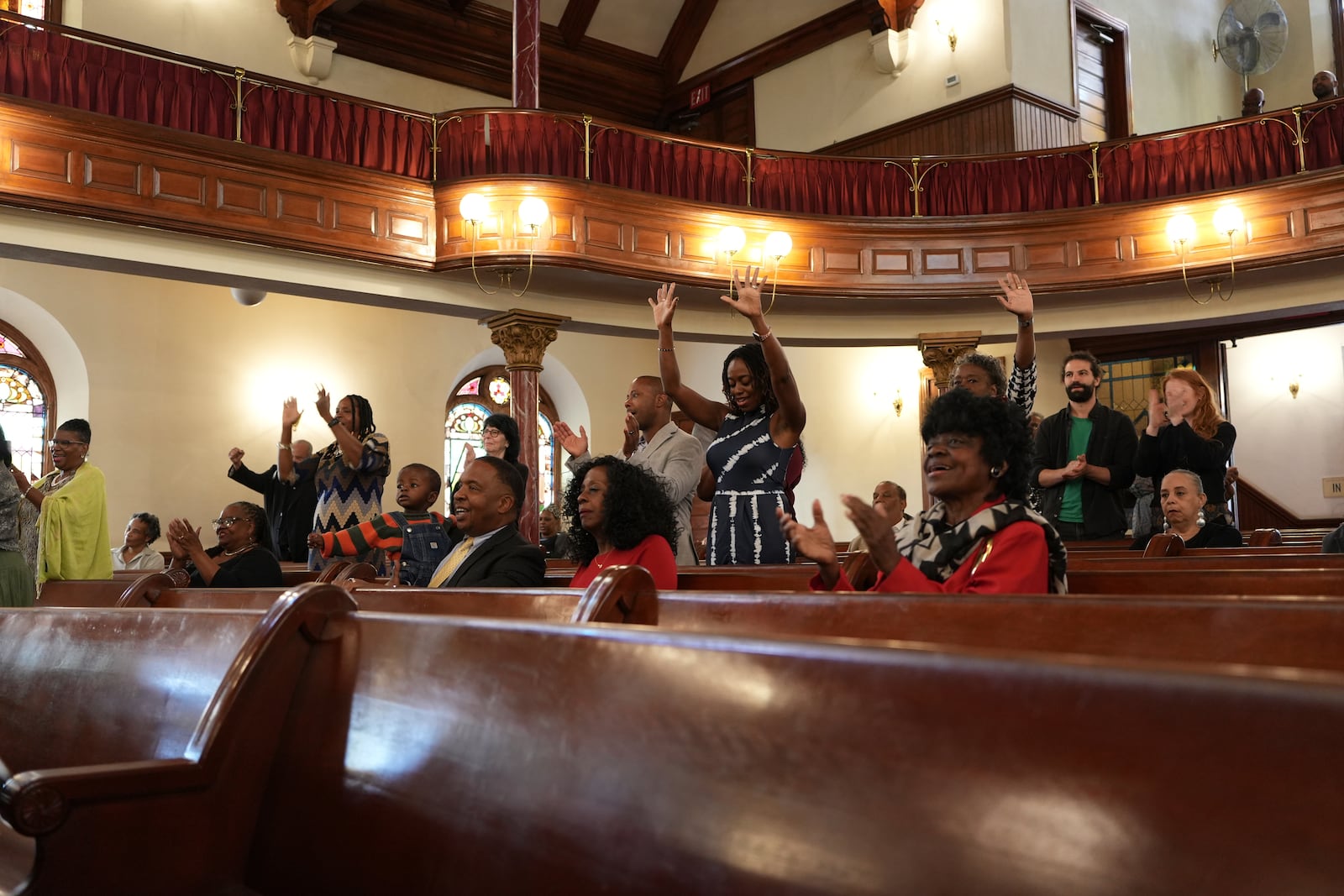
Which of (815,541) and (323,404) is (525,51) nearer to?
(323,404)

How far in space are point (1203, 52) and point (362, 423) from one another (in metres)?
12.4

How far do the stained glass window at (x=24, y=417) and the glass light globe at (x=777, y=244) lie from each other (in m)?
6.59

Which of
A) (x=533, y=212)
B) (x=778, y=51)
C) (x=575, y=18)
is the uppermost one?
(x=575, y=18)

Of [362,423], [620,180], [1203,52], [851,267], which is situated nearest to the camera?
[362,423]

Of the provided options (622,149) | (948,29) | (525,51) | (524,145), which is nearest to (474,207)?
A: (524,145)

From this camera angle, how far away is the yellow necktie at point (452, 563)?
12.0ft

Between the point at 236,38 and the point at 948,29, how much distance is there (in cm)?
717

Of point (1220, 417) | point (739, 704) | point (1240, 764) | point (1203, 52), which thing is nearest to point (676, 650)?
point (739, 704)

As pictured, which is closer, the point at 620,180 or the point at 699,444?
the point at 699,444

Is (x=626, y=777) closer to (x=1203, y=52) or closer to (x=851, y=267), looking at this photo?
(x=851, y=267)

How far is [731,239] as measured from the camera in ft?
30.7

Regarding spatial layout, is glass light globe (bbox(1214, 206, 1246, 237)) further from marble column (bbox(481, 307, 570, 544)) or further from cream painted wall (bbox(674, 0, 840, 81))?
cream painted wall (bbox(674, 0, 840, 81))

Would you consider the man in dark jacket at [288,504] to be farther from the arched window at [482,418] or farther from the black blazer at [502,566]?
the arched window at [482,418]

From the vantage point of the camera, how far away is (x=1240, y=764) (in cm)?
66
